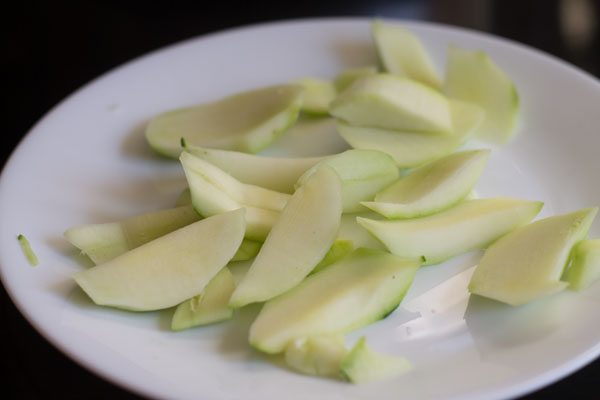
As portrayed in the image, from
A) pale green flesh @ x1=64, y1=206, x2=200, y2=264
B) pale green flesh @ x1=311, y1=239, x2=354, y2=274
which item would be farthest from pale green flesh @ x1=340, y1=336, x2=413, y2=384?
pale green flesh @ x1=64, y1=206, x2=200, y2=264

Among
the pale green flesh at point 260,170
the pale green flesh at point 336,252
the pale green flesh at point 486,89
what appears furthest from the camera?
the pale green flesh at point 486,89

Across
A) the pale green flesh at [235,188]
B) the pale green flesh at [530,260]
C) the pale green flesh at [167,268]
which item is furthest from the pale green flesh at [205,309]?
the pale green flesh at [530,260]

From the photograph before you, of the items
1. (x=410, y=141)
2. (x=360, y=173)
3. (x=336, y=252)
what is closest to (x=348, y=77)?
(x=410, y=141)

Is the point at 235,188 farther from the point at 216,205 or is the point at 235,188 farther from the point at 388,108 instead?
the point at 388,108

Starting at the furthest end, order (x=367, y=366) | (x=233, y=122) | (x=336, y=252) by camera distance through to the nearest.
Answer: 1. (x=233, y=122)
2. (x=336, y=252)
3. (x=367, y=366)

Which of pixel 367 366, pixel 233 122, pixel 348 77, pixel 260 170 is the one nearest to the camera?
pixel 367 366

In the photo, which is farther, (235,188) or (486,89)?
(486,89)

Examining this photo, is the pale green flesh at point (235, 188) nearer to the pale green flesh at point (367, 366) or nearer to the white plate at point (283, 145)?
the white plate at point (283, 145)
